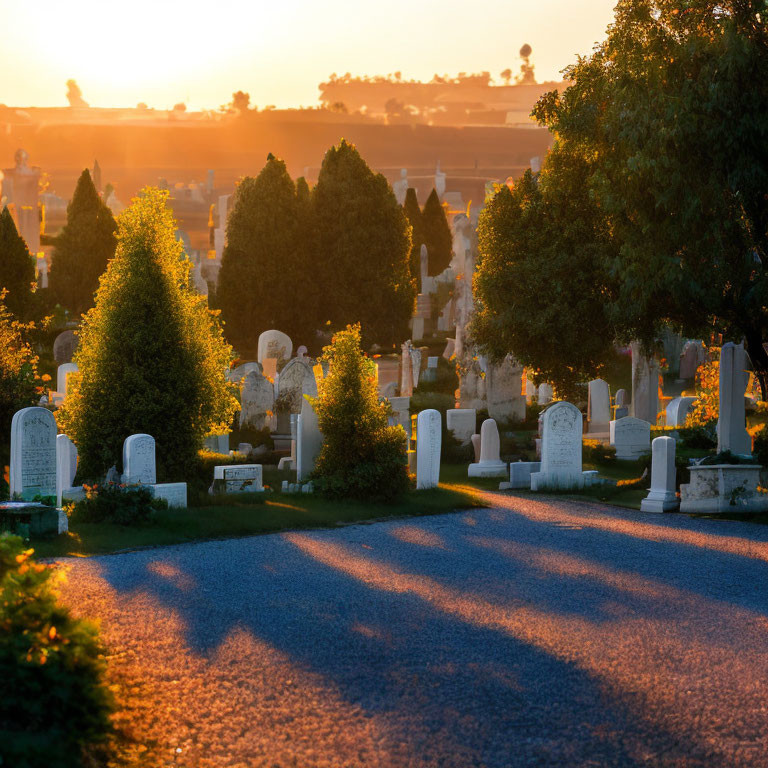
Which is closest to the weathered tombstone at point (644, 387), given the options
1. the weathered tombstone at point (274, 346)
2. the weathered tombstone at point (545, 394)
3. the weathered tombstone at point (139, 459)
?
the weathered tombstone at point (545, 394)

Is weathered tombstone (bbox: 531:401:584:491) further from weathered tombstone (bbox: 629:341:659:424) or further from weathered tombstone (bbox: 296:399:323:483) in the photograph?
weathered tombstone (bbox: 629:341:659:424)

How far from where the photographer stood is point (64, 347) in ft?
112

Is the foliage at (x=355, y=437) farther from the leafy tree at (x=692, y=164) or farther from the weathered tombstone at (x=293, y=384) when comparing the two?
the weathered tombstone at (x=293, y=384)

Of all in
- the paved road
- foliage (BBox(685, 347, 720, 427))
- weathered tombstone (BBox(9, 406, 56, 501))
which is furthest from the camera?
foliage (BBox(685, 347, 720, 427))

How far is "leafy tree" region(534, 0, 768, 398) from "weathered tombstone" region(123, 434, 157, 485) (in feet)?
27.7

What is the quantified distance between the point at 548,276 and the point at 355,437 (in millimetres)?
7245

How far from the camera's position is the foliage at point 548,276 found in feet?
73.2

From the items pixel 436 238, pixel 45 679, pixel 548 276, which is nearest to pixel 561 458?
pixel 548 276

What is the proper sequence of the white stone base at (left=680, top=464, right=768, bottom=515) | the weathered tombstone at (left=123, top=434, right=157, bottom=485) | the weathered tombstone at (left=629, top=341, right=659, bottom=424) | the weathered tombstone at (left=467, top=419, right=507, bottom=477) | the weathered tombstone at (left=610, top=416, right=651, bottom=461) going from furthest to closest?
the weathered tombstone at (left=629, top=341, right=659, bottom=424), the weathered tombstone at (left=610, top=416, right=651, bottom=461), the weathered tombstone at (left=467, top=419, right=507, bottom=477), the white stone base at (left=680, top=464, right=768, bottom=515), the weathered tombstone at (left=123, top=434, right=157, bottom=485)

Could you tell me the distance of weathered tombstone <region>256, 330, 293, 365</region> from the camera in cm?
3388

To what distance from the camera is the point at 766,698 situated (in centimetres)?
752

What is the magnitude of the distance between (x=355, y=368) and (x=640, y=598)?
24.7 feet

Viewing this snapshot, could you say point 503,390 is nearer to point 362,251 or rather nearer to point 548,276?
point 548,276

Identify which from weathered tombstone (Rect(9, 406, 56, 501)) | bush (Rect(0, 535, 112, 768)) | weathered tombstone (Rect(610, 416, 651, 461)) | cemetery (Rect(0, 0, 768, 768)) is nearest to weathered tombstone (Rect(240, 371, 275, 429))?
cemetery (Rect(0, 0, 768, 768))
